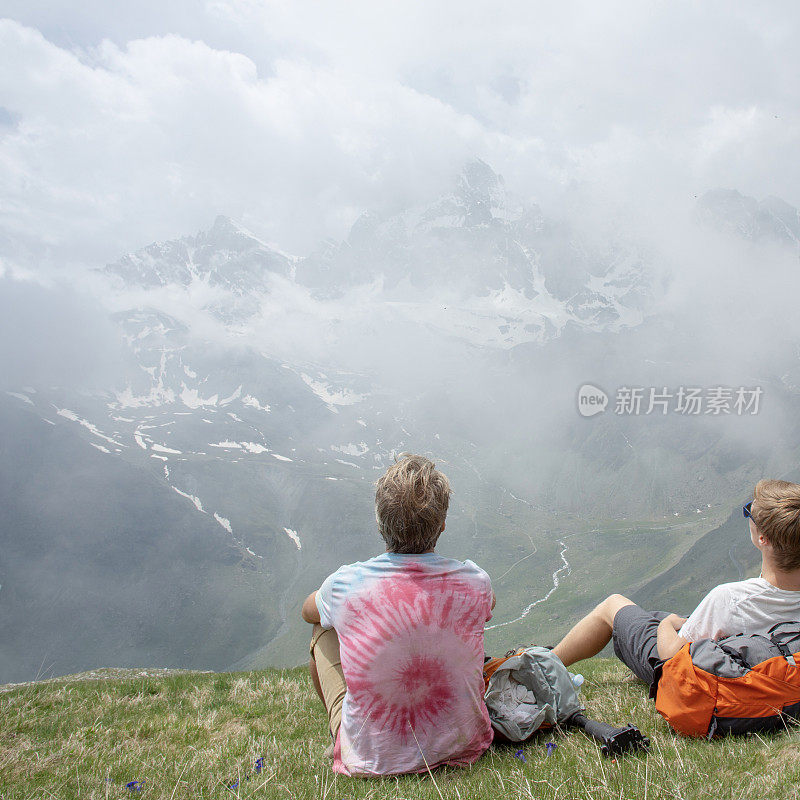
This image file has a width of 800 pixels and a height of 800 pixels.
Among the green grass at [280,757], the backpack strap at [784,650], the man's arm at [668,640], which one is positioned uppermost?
the backpack strap at [784,650]

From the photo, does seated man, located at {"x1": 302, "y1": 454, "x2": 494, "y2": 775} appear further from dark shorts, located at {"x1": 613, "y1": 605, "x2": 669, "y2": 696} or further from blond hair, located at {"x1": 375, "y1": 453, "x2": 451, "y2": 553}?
dark shorts, located at {"x1": 613, "y1": 605, "x2": 669, "y2": 696}

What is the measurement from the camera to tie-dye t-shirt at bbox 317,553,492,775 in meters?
5.01

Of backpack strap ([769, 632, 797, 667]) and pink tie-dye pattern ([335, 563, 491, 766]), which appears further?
backpack strap ([769, 632, 797, 667])

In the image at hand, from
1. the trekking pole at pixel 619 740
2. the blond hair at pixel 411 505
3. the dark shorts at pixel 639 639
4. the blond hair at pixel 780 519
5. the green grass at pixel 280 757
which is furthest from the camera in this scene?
the dark shorts at pixel 639 639

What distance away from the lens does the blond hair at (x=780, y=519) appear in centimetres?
539

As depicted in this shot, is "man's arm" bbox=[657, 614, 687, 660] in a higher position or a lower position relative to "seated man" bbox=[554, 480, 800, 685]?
lower

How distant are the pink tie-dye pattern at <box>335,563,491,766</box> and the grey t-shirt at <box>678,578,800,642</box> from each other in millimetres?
2726

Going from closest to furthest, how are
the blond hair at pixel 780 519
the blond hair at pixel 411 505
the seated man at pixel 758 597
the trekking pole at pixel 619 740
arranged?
the trekking pole at pixel 619 740
the blond hair at pixel 411 505
the blond hair at pixel 780 519
the seated man at pixel 758 597

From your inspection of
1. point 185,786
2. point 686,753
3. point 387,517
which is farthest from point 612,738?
point 185,786

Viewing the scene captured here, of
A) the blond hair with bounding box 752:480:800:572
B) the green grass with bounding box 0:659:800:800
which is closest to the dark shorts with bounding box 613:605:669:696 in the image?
the green grass with bounding box 0:659:800:800

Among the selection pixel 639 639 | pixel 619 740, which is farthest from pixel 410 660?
pixel 639 639

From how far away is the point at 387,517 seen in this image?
520 cm

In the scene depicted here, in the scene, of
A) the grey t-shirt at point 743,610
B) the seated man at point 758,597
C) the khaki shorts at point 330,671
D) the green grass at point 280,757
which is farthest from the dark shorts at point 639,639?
the khaki shorts at point 330,671

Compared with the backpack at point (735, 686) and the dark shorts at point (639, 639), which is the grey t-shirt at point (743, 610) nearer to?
the backpack at point (735, 686)
